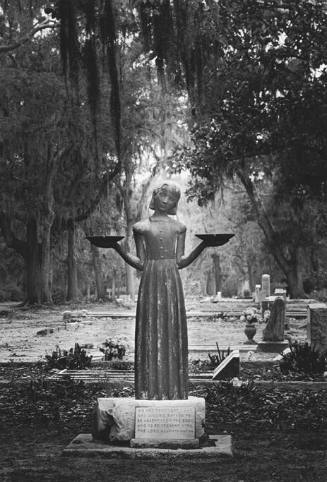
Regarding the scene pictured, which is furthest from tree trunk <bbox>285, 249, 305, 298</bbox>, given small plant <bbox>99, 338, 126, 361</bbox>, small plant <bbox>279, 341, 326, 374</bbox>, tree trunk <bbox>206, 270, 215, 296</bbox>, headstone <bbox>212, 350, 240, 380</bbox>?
tree trunk <bbox>206, 270, 215, 296</bbox>

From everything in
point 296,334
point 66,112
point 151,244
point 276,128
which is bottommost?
point 296,334

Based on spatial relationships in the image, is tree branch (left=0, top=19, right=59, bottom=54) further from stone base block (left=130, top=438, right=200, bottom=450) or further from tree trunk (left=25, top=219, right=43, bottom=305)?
stone base block (left=130, top=438, right=200, bottom=450)

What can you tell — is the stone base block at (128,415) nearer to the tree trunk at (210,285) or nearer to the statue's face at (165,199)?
the statue's face at (165,199)

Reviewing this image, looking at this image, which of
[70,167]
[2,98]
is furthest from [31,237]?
[2,98]

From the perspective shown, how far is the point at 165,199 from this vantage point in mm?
7426

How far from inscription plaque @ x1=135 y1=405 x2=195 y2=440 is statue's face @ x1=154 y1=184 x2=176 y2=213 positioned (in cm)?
185

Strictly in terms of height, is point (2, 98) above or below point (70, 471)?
above

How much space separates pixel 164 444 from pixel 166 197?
2.25m

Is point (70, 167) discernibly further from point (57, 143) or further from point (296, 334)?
point (296, 334)

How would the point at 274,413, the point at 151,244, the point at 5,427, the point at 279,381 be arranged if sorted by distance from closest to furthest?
the point at 151,244 < the point at 5,427 < the point at 274,413 < the point at 279,381

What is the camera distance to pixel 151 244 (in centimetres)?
726

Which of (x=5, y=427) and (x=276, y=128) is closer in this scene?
(x=5, y=427)

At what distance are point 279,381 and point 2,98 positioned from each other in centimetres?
2269

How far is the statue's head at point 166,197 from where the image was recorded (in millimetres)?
7418
